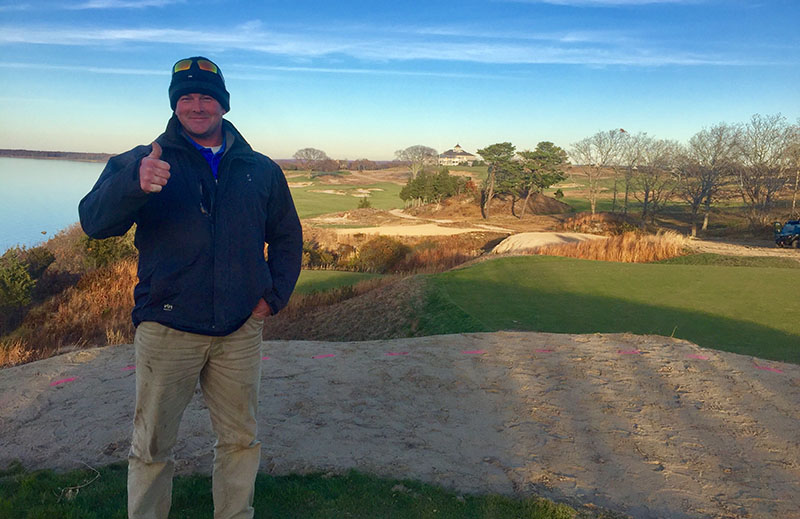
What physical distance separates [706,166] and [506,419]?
4345cm

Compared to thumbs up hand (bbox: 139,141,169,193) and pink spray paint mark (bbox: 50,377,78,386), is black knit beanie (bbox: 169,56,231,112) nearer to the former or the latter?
thumbs up hand (bbox: 139,141,169,193)

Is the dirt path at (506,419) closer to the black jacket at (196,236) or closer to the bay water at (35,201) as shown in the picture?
the black jacket at (196,236)

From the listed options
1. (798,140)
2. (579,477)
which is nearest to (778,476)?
(579,477)

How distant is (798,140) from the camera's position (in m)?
40.2

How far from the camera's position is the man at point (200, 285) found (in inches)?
103

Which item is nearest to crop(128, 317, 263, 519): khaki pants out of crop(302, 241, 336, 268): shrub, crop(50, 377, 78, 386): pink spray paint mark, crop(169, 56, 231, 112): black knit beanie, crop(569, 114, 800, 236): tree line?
crop(169, 56, 231, 112): black knit beanie

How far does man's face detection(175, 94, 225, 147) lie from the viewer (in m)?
2.70

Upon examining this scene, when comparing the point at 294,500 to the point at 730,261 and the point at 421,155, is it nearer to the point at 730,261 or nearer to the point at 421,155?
the point at 730,261

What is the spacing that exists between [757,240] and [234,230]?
39092 mm

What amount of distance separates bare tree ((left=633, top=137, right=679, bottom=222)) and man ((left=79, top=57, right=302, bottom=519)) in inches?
1776

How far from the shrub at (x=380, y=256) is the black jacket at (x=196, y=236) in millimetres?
18110

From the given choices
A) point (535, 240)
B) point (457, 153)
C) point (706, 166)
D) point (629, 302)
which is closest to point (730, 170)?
point (706, 166)

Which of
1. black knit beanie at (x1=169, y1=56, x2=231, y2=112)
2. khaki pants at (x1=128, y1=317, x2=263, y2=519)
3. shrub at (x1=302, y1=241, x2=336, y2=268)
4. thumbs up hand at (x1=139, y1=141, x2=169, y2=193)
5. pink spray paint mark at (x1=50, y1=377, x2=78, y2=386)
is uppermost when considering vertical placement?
black knit beanie at (x1=169, y1=56, x2=231, y2=112)

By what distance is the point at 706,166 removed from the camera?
137 ft
